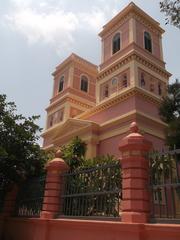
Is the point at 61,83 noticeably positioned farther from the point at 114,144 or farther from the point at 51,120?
the point at 114,144

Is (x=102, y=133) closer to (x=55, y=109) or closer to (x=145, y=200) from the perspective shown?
(x=55, y=109)

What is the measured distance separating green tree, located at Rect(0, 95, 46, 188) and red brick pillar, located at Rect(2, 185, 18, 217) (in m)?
0.88

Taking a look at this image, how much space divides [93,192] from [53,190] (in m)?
1.74

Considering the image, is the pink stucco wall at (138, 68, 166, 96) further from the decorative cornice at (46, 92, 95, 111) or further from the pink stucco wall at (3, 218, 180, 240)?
the pink stucco wall at (3, 218, 180, 240)

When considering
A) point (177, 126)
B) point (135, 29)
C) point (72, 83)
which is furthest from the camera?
point (72, 83)

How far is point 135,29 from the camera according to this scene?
23.0m

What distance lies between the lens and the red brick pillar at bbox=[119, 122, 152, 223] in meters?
5.71

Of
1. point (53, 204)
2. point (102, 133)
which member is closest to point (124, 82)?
point (102, 133)

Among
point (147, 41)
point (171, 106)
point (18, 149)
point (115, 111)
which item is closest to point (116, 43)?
point (147, 41)

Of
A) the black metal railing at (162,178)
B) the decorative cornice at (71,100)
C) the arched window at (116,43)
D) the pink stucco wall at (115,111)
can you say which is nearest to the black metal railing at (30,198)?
the black metal railing at (162,178)

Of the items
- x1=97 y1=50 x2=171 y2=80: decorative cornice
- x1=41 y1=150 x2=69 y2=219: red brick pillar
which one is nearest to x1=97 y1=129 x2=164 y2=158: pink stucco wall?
x1=97 y1=50 x2=171 y2=80: decorative cornice

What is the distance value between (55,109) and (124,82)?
1030 cm

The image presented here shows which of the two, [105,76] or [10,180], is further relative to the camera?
[105,76]

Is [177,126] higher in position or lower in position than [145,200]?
higher
